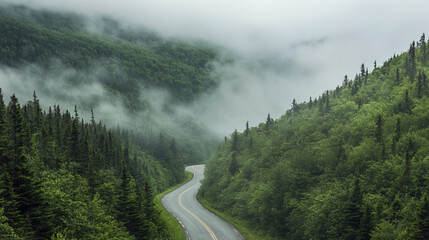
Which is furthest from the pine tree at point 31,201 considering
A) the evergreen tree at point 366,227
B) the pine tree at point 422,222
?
the pine tree at point 422,222

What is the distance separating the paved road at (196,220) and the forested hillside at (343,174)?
5.19 metres

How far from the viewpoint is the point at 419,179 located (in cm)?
5016

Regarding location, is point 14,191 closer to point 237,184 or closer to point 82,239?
point 82,239

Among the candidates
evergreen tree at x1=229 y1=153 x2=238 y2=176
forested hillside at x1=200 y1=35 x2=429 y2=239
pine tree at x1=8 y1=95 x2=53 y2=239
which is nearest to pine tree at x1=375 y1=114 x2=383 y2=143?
forested hillside at x1=200 y1=35 x2=429 y2=239

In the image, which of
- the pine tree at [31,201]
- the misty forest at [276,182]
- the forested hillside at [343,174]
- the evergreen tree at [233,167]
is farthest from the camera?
the evergreen tree at [233,167]

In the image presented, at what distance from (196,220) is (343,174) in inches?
1576

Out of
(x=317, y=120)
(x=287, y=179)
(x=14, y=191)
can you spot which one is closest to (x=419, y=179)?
(x=287, y=179)

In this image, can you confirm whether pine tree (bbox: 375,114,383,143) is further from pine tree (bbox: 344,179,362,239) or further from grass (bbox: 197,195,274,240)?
grass (bbox: 197,195,274,240)

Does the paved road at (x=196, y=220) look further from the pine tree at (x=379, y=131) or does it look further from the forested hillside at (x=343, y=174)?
the pine tree at (x=379, y=131)

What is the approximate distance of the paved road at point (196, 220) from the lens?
67.8 meters

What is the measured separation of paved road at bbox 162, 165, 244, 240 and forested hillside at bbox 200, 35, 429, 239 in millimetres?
5193

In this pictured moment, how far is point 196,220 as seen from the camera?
80.3 metres

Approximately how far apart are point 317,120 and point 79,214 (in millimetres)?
76699

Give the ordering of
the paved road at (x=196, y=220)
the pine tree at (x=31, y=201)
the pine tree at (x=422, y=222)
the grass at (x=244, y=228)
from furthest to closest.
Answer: the paved road at (x=196, y=220) → the grass at (x=244, y=228) → the pine tree at (x=422, y=222) → the pine tree at (x=31, y=201)
